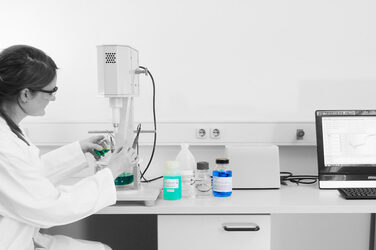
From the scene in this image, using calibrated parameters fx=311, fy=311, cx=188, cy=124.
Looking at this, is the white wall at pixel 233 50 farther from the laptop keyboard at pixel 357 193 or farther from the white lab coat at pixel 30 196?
the white lab coat at pixel 30 196

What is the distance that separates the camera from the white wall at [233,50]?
62.7 inches

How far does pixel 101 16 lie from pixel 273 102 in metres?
1.00

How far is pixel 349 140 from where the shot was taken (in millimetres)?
1369

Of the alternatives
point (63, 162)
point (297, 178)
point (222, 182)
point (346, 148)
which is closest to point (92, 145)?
point (63, 162)

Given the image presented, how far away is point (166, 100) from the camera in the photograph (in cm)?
163

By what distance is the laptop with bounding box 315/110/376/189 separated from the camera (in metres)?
1.34

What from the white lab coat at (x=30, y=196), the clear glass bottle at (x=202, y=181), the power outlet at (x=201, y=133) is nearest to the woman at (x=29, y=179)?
the white lab coat at (x=30, y=196)

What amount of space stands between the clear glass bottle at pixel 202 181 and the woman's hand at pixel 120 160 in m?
0.28

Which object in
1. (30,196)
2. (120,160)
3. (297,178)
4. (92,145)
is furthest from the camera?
(297,178)

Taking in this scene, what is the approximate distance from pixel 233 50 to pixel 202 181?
0.72 meters

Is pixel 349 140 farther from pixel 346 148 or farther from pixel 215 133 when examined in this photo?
pixel 215 133

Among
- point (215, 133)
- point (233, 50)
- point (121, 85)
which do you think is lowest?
point (215, 133)

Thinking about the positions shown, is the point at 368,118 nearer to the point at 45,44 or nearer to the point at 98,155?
the point at 98,155

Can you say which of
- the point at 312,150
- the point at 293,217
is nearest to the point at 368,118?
the point at 312,150
